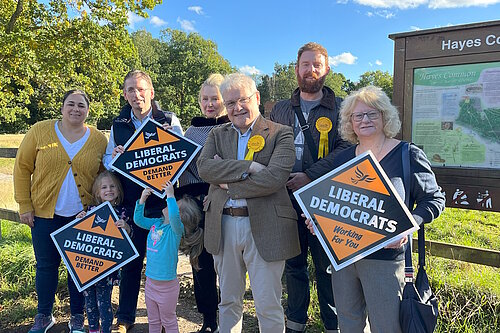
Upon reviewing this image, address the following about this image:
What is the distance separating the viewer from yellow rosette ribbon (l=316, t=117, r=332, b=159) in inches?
132

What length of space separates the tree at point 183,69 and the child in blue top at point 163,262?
4278 centimetres

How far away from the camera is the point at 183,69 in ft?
162

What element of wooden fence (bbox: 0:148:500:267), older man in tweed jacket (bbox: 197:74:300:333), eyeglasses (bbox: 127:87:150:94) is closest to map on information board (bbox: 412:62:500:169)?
wooden fence (bbox: 0:148:500:267)

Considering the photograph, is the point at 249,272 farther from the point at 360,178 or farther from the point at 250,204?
the point at 360,178

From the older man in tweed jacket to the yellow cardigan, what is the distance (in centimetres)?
136

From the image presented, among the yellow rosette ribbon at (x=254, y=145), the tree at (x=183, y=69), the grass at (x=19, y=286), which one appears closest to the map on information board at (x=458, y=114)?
the yellow rosette ribbon at (x=254, y=145)

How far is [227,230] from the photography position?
2936 millimetres

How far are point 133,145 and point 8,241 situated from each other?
420cm

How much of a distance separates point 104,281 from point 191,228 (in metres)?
0.99

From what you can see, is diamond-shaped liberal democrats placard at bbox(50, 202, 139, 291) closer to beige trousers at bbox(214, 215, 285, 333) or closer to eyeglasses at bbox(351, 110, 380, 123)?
beige trousers at bbox(214, 215, 285, 333)

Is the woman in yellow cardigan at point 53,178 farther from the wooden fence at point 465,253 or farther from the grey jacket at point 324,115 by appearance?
the wooden fence at point 465,253

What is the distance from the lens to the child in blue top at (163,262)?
331 centimetres

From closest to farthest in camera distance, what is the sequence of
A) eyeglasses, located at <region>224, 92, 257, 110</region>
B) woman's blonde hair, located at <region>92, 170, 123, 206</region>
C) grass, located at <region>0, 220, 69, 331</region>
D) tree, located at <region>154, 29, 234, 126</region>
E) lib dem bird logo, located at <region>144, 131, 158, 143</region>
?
eyeglasses, located at <region>224, 92, 257, 110</region> < lib dem bird logo, located at <region>144, 131, 158, 143</region> < woman's blonde hair, located at <region>92, 170, 123, 206</region> < grass, located at <region>0, 220, 69, 331</region> < tree, located at <region>154, 29, 234, 126</region>

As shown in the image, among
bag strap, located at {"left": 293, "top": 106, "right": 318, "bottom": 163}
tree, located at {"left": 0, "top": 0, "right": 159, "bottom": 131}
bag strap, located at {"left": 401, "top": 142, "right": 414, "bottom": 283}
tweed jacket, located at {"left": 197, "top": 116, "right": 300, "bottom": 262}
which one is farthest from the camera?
tree, located at {"left": 0, "top": 0, "right": 159, "bottom": 131}
